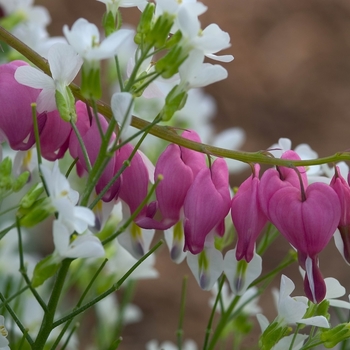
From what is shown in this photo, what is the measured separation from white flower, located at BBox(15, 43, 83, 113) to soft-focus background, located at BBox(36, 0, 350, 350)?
204 cm

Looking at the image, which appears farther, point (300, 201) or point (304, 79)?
point (304, 79)

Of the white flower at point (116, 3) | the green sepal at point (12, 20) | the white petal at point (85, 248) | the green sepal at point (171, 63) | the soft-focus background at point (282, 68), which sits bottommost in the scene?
the white petal at point (85, 248)

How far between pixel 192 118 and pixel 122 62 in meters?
Result: 0.23

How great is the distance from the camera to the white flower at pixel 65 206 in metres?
0.45

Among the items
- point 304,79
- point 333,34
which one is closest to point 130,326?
point 304,79

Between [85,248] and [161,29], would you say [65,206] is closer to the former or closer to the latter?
[85,248]

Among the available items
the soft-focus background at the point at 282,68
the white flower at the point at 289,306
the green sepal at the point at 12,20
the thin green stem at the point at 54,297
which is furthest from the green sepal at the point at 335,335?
the soft-focus background at the point at 282,68

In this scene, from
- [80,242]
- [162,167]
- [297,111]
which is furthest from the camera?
[297,111]

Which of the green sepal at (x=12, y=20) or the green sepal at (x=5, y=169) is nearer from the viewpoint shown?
the green sepal at (x=5, y=169)

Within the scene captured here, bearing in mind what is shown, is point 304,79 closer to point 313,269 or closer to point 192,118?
point 192,118

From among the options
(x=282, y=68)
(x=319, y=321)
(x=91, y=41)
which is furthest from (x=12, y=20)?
(x=282, y=68)

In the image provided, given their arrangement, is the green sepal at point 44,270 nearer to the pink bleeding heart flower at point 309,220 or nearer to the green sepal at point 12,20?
the pink bleeding heart flower at point 309,220

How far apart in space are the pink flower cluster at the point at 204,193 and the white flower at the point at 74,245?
102mm

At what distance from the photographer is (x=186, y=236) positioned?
57 cm
